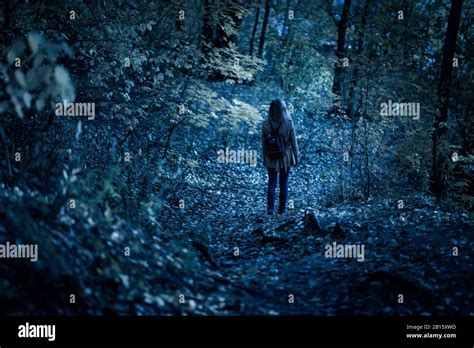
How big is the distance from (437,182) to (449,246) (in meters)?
4.00

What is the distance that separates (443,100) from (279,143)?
12.5 feet

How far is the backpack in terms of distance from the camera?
918cm

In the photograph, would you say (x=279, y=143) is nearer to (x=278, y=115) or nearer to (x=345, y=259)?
(x=278, y=115)

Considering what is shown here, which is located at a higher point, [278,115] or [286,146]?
[278,115]

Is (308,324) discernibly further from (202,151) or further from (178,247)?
(202,151)

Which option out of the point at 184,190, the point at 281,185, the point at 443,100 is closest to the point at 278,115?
the point at 281,185

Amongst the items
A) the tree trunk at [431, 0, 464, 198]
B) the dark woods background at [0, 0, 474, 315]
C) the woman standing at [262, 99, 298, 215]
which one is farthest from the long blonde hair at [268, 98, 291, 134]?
the tree trunk at [431, 0, 464, 198]

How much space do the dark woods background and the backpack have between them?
2.73 ft

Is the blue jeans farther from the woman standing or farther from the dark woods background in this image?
the dark woods background

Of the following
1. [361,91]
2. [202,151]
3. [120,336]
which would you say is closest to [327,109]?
[202,151]

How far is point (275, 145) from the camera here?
918cm

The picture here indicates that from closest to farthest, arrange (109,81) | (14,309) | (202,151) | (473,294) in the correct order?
Answer: (14,309) < (473,294) < (109,81) < (202,151)

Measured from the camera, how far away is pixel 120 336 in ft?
12.9

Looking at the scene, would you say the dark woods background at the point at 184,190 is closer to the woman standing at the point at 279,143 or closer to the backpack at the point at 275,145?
the woman standing at the point at 279,143
